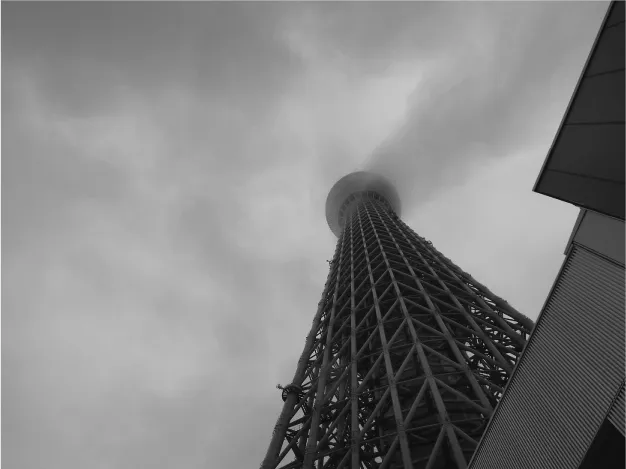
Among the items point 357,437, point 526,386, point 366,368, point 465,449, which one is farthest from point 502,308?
point 526,386

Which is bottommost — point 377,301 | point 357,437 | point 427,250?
point 357,437

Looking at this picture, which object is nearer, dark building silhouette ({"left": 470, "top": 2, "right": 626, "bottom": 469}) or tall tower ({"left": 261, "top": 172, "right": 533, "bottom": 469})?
dark building silhouette ({"left": 470, "top": 2, "right": 626, "bottom": 469})

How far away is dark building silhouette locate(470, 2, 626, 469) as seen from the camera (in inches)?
294

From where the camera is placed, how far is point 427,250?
39844 millimetres

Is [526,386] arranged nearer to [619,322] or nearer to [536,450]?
[536,450]

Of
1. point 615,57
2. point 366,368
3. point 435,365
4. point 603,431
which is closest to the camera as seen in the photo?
point 603,431

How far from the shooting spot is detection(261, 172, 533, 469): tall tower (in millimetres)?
15086

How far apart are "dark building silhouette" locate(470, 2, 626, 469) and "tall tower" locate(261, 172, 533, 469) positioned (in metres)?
3.54

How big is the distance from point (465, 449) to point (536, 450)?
6.84 m

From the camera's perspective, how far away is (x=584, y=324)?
8.52 metres

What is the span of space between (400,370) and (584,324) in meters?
9.68

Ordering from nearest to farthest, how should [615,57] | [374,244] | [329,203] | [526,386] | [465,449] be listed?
[615,57] → [526,386] → [465,449] → [374,244] → [329,203]

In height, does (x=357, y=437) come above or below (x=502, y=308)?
below

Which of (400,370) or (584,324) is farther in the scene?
(400,370)
